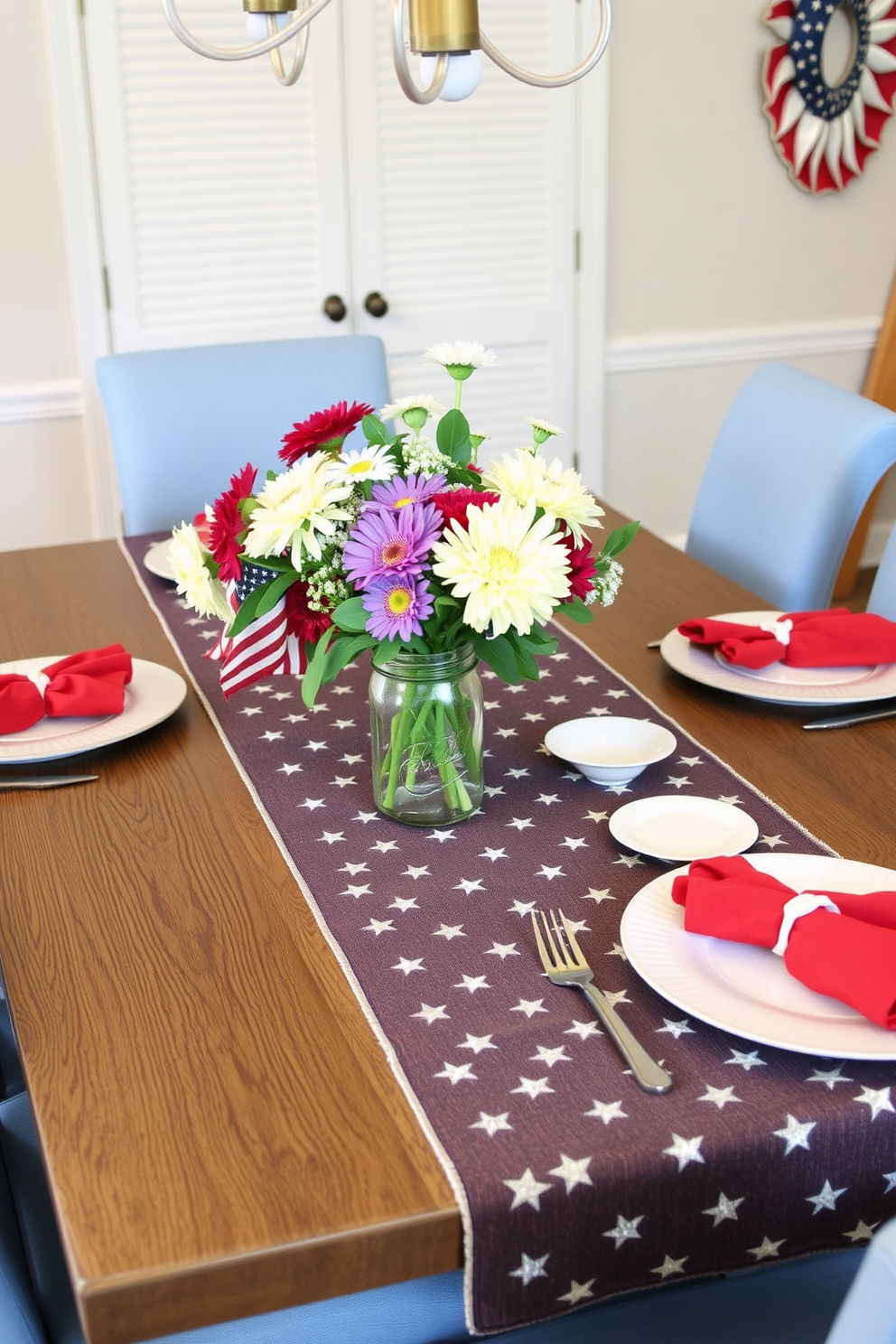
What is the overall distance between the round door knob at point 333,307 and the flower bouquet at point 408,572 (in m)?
2.04

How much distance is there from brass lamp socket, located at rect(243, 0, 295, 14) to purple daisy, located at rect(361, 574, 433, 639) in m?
0.69

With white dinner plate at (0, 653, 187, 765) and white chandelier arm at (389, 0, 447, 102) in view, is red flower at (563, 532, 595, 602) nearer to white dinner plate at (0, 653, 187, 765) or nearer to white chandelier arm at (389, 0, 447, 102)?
white chandelier arm at (389, 0, 447, 102)

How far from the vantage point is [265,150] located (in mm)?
3033

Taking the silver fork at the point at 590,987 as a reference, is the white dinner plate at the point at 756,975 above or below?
above

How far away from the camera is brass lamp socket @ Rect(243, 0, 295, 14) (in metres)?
1.37

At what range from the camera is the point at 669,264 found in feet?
11.5

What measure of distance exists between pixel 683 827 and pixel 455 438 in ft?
1.30

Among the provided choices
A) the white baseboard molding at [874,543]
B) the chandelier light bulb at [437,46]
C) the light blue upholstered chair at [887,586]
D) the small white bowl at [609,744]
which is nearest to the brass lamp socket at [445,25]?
the chandelier light bulb at [437,46]

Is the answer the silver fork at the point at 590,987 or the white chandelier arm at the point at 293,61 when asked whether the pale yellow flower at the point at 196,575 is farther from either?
the white chandelier arm at the point at 293,61

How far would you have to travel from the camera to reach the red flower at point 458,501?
3.48 ft

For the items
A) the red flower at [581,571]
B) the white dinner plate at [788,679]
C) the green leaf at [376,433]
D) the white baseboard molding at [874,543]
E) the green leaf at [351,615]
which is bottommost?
the white baseboard molding at [874,543]

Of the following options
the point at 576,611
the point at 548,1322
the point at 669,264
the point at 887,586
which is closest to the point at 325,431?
the point at 576,611

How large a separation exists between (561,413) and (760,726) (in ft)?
7.20

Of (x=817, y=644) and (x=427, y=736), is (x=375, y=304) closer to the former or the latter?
(x=817, y=644)
